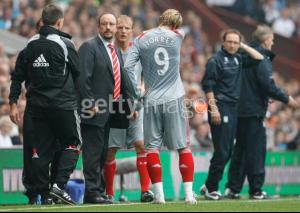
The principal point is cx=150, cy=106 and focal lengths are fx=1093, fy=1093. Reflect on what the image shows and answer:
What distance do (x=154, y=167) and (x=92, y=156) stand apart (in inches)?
34.8

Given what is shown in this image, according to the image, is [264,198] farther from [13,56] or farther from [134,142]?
[13,56]

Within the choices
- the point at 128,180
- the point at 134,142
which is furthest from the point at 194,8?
the point at 134,142

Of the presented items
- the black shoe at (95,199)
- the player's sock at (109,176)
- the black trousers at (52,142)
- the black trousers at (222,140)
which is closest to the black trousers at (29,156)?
the black trousers at (52,142)

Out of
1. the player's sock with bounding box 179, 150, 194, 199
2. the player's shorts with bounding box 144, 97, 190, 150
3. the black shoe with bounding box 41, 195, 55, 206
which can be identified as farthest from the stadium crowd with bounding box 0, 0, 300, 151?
the player's sock with bounding box 179, 150, 194, 199

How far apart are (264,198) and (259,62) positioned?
199 cm

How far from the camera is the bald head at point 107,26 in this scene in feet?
44.9

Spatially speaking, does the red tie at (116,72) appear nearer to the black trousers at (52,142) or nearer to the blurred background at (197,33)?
the black trousers at (52,142)

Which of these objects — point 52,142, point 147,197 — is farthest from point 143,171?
point 52,142

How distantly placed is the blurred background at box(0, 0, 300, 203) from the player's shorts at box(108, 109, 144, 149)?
6.05 ft

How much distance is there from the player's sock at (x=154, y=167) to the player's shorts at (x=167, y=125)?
0.28ft

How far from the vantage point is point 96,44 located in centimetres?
1367

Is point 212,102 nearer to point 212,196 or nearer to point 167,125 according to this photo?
point 212,196

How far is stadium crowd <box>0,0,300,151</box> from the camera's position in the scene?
2002 centimetres

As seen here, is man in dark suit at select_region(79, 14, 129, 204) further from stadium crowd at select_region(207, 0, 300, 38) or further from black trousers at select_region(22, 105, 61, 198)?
stadium crowd at select_region(207, 0, 300, 38)
